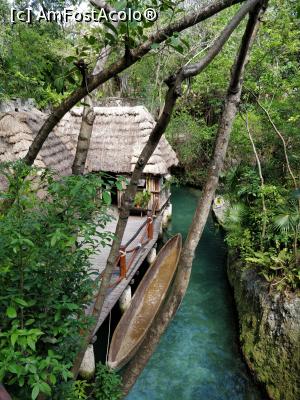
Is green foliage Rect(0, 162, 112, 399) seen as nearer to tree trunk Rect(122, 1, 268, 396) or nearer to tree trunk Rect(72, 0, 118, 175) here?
tree trunk Rect(122, 1, 268, 396)

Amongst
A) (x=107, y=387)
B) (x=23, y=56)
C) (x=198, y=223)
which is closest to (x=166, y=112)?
(x=198, y=223)

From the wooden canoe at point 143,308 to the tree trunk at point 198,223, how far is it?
10.8 feet

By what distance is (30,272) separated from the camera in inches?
103

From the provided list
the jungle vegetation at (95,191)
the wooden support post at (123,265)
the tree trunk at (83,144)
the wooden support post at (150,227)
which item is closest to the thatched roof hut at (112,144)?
the wooden support post at (150,227)

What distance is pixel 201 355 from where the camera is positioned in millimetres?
7148

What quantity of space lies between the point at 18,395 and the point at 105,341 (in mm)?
5320

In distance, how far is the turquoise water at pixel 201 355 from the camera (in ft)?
20.2

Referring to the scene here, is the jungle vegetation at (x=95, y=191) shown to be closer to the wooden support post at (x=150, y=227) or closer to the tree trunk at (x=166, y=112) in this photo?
the tree trunk at (x=166, y=112)

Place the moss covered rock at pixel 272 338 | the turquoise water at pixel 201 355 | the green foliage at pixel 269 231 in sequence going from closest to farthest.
→ 1. the moss covered rock at pixel 272 338
2. the turquoise water at pixel 201 355
3. the green foliage at pixel 269 231

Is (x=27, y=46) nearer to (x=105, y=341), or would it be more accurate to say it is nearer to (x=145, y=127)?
(x=145, y=127)

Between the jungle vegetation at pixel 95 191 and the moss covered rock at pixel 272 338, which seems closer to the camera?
the jungle vegetation at pixel 95 191

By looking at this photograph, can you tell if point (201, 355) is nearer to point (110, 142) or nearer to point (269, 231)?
point (269, 231)

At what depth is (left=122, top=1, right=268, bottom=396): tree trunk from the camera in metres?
2.67

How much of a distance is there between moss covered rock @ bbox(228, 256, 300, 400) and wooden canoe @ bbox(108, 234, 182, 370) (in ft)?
6.92
